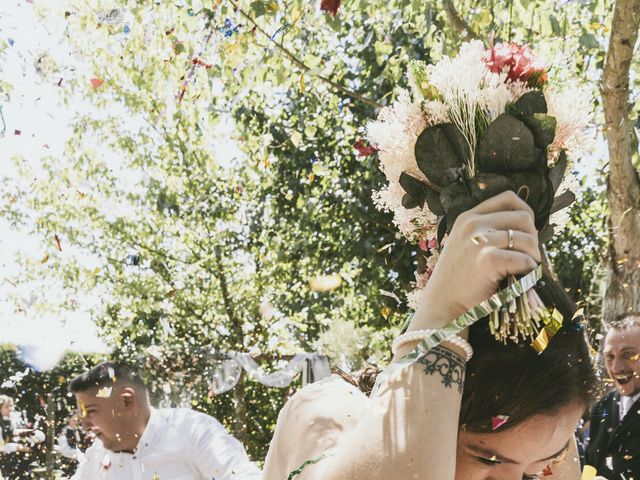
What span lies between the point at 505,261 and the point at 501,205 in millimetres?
150

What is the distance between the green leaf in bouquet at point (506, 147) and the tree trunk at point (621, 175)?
4.27 metres

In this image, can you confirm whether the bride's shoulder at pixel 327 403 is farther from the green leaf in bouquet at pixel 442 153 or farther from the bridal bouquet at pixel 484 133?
the green leaf in bouquet at pixel 442 153

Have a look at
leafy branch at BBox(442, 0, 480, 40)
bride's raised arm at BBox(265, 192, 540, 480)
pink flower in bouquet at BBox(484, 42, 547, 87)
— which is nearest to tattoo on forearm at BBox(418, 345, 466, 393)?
bride's raised arm at BBox(265, 192, 540, 480)

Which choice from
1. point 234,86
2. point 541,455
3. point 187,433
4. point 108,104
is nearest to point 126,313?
point 108,104

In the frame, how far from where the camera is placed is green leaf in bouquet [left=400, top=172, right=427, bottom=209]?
160 centimetres

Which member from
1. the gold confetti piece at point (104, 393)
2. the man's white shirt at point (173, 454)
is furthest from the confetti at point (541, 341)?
the gold confetti piece at point (104, 393)

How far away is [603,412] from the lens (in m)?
5.24

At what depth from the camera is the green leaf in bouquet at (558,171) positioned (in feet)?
4.94

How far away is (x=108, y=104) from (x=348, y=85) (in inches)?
174

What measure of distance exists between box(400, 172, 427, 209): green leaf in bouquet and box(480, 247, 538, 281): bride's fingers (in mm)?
427

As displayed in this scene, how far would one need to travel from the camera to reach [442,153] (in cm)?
151

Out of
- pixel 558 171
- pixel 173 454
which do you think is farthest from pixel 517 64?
pixel 173 454

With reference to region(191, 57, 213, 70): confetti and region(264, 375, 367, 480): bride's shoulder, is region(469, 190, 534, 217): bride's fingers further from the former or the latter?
region(191, 57, 213, 70): confetti

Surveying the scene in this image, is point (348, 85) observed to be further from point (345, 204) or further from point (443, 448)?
point (443, 448)
